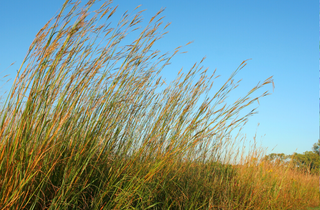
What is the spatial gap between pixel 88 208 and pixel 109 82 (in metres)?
0.91

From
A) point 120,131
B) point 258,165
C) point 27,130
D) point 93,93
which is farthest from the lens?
point 258,165

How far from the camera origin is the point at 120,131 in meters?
1.80

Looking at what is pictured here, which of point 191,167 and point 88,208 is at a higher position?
point 191,167

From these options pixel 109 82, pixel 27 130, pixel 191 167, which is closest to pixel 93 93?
pixel 109 82

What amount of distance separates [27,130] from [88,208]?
649 millimetres

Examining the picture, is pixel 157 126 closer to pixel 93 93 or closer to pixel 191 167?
pixel 93 93

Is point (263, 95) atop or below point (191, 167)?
atop

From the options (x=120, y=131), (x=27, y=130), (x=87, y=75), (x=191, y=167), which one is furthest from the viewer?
(x=191, y=167)

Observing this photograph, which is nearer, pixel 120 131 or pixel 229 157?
pixel 120 131

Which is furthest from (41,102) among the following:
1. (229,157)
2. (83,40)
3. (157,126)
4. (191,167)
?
(229,157)

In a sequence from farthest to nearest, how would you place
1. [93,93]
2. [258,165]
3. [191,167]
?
1. [258,165]
2. [191,167]
3. [93,93]

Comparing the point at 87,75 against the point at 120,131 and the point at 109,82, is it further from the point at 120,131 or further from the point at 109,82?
the point at 120,131

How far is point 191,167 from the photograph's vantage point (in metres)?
2.62

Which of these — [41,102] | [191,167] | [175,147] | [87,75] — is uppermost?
[87,75]
